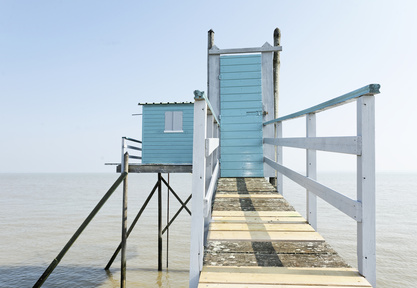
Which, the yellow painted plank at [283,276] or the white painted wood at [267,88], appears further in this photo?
the white painted wood at [267,88]

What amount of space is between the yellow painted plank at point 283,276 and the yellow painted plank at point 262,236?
0.63 m

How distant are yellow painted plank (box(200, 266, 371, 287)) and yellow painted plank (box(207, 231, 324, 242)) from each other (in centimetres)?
63

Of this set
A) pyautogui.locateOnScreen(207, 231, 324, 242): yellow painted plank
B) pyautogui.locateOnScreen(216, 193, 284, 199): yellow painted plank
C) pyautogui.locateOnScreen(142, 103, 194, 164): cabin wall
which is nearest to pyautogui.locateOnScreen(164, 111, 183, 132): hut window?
pyautogui.locateOnScreen(142, 103, 194, 164): cabin wall

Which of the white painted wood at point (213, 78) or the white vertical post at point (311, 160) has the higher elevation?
the white painted wood at point (213, 78)

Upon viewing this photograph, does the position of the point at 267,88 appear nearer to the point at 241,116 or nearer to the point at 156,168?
the point at 241,116

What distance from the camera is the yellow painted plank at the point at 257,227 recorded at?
3012 millimetres

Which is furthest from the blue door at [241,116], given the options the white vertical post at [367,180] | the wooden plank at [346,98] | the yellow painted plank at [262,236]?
the white vertical post at [367,180]

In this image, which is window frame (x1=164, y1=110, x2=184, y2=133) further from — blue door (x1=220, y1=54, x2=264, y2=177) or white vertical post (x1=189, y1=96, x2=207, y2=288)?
white vertical post (x1=189, y1=96, x2=207, y2=288)

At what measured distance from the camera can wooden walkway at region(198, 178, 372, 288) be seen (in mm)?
1877

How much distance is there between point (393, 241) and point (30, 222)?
20431 mm

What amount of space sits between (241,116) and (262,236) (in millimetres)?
5021

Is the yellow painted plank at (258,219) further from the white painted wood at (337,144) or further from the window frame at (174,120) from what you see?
the window frame at (174,120)

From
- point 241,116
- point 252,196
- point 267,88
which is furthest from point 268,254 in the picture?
point 267,88

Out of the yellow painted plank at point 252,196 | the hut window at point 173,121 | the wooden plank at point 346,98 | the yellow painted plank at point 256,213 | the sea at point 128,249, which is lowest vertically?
the sea at point 128,249
